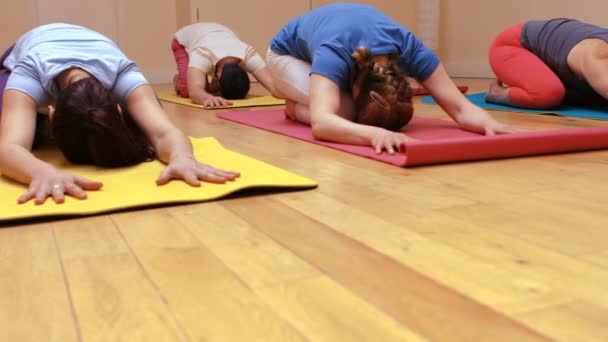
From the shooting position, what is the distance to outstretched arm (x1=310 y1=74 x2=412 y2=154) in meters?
1.95

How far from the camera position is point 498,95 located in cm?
327

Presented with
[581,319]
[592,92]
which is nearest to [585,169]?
[581,319]

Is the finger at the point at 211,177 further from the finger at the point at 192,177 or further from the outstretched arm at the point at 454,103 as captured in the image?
the outstretched arm at the point at 454,103

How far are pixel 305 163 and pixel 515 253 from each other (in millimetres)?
859

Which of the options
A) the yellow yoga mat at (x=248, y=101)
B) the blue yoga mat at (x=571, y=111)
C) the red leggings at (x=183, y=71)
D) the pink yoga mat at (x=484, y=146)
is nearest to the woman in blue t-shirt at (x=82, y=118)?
the pink yoga mat at (x=484, y=146)

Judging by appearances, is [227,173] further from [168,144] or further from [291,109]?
[291,109]

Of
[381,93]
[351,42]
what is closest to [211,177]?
[381,93]

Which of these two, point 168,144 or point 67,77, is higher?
point 67,77

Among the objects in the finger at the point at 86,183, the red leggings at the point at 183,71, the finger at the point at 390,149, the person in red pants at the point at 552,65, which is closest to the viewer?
the finger at the point at 86,183

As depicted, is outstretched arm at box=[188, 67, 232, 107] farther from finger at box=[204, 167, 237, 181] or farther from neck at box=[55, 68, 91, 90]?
finger at box=[204, 167, 237, 181]

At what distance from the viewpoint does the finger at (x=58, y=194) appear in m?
1.29

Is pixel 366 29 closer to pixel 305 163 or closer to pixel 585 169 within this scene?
pixel 305 163

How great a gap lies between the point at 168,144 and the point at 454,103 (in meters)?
1.07

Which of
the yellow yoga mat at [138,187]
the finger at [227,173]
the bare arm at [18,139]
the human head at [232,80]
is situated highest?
the bare arm at [18,139]
